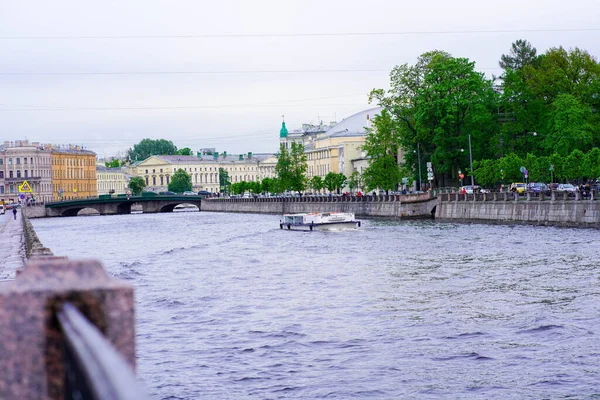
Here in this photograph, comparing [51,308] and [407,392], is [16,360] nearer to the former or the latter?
[51,308]

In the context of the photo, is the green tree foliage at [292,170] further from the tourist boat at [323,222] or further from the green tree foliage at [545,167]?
the tourist boat at [323,222]

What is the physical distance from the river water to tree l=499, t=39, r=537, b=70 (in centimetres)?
6272

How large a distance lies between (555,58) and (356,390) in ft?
250

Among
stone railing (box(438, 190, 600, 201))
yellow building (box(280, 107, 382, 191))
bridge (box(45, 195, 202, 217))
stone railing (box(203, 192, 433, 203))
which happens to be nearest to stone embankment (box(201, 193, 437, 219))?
stone railing (box(203, 192, 433, 203))

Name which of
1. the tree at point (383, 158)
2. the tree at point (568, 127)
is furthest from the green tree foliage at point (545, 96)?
the tree at point (383, 158)

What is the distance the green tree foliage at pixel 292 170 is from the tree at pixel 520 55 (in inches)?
1543

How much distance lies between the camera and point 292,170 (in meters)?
138

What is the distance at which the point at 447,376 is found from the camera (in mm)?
16234

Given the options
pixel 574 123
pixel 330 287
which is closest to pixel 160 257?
pixel 330 287

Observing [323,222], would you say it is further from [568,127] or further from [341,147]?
[341,147]

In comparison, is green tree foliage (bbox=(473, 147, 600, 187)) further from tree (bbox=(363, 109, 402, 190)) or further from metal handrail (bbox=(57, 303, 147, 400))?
metal handrail (bbox=(57, 303, 147, 400))

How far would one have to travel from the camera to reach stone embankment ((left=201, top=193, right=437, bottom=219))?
275ft

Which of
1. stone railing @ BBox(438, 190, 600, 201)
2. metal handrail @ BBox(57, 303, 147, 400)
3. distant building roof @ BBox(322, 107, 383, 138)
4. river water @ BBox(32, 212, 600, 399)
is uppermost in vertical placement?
distant building roof @ BBox(322, 107, 383, 138)

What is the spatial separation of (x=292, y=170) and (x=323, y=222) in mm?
65404
